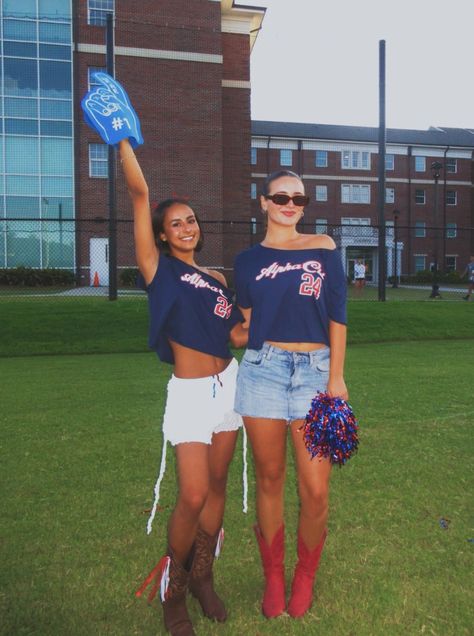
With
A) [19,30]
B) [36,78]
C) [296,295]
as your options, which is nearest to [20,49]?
[19,30]

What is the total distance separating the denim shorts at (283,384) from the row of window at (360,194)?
2060 inches

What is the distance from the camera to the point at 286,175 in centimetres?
321

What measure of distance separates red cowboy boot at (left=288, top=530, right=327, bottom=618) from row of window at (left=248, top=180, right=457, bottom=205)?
5243cm

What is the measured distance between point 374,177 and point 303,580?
54.6 m

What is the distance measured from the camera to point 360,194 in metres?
54.9

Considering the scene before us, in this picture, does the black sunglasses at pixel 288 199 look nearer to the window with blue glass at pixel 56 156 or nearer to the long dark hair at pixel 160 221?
the long dark hair at pixel 160 221

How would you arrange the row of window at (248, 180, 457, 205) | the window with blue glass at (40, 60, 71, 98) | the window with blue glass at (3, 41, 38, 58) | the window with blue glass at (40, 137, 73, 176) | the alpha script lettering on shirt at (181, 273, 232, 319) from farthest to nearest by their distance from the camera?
1. the row of window at (248, 180, 457, 205)
2. the window with blue glass at (40, 137, 73, 176)
3. the window with blue glass at (40, 60, 71, 98)
4. the window with blue glass at (3, 41, 38, 58)
5. the alpha script lettering on shirt at (181, 273, 232, 319)

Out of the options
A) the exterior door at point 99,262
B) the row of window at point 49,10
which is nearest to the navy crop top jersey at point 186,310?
the exterior door at point 99,262

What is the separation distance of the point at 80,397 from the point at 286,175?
5.88m

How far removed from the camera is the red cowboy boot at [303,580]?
3.00m

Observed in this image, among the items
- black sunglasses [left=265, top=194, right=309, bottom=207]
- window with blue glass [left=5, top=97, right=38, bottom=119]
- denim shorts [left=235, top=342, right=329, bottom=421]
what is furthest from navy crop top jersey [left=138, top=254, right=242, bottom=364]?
window with blue glass [left=5, top=97, right=38, bottom=119]

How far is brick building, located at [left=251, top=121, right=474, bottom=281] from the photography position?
→ 5278 centimetres

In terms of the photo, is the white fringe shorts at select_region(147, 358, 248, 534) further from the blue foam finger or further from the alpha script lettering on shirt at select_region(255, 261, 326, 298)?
the blue foam finger

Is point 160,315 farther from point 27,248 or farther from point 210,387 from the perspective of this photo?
point 27,248
